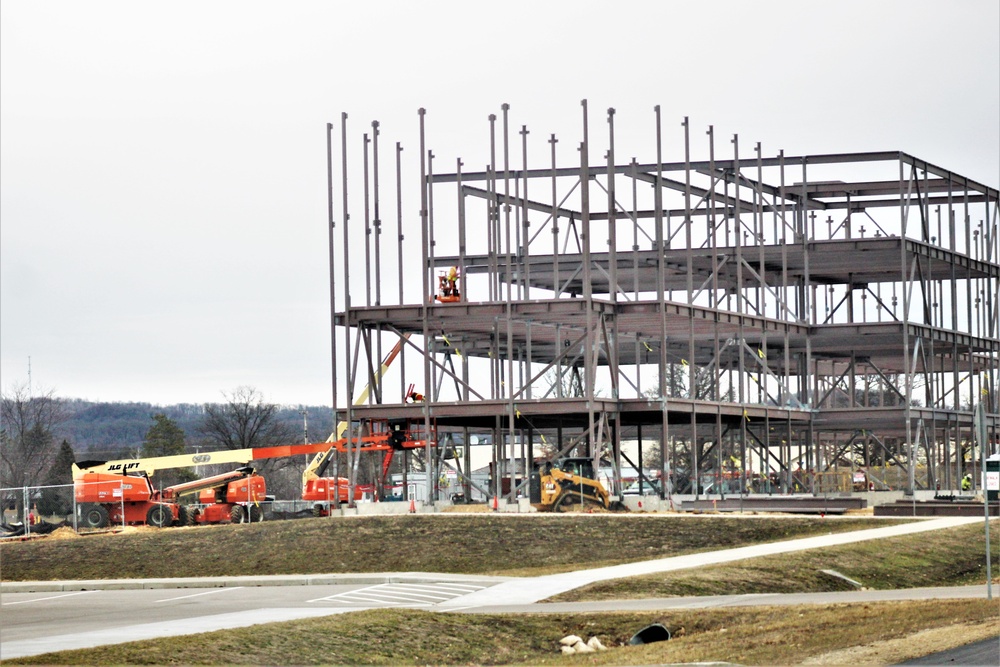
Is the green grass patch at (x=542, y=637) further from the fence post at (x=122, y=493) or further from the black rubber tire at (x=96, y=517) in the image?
the black rubber tire at (x=96, y=517)

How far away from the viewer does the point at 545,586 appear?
110 feet

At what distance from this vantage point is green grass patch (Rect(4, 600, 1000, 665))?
68.2 feet

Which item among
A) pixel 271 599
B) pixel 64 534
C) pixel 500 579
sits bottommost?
pixel 500 579

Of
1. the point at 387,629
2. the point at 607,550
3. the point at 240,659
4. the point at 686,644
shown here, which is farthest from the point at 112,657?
the point at 607,550

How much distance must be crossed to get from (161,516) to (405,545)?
19100 mm

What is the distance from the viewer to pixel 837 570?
117 ft

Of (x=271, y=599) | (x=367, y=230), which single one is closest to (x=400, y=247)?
(x=367, y=230)

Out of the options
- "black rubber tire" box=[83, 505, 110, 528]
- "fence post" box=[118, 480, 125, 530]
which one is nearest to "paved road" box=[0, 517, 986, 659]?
"fence post" box=[118, 480, 125, 530]

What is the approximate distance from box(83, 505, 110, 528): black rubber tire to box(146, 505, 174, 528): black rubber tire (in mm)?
1857

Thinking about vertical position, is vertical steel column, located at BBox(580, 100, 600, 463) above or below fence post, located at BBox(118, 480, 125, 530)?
above

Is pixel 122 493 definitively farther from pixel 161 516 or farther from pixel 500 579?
pixel 500 579

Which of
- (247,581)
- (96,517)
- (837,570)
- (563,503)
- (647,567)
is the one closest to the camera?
(837,570)

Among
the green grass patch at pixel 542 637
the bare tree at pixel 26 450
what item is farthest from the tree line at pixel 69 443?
the green grass patch at pixel 542 637

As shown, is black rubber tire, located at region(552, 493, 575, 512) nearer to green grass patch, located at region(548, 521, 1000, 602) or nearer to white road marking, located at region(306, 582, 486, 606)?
green grass patch, located at region(548, 521, 1000, 602)
